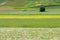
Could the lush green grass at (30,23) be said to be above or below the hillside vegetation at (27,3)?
below

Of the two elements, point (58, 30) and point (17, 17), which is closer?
point (58, 30)

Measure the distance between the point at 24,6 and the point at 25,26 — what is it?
0.61 meters

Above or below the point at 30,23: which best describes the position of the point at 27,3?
above

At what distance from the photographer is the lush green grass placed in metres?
5.16

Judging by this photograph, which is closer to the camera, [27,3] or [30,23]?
[30,23]

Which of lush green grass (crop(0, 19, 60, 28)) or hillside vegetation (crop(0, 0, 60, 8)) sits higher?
hillside vegetation (crop(0, 0, 60, 8))

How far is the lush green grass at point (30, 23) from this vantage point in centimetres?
516

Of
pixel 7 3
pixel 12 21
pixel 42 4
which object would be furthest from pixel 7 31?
pixel 42 4

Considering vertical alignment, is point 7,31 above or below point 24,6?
below

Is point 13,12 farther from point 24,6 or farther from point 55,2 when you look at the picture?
point 55,2

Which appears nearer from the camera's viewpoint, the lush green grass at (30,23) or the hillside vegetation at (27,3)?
the lush green grass at (30,23)

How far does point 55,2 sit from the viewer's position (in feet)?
17.7

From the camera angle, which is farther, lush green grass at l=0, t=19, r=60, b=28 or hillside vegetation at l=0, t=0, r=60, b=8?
hillside vegetation at l=0, t=0, r=60, b=8

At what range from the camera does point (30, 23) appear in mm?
5203
